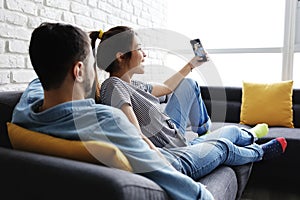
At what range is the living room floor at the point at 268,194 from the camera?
7.16 ft

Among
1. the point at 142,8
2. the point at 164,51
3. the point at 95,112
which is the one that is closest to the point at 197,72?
the point at 164,51

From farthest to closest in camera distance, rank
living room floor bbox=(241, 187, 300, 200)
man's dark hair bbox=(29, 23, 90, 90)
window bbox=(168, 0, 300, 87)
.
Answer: window bbox=(168, 0, 300, 87) < living room floor bbox=(241, 187, 300, 200) < man's dark hair bbox=(29, 23, 90, 90)

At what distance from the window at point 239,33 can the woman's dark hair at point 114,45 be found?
2259 mm

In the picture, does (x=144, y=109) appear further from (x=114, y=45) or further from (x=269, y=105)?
(x=269, y=105)

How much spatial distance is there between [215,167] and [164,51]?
2.53m

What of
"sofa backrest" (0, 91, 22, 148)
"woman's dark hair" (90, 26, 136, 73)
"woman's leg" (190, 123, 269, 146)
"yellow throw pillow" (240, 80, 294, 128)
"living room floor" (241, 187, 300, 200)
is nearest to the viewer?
"sofa backrest" (0, 91, 22, 148)

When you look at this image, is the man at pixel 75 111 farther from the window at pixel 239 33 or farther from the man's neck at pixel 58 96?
the window at pixel 239 33

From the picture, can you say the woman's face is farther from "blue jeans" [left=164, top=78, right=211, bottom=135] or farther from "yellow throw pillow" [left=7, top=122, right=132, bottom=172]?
"yellow throw pillow" [left=7, top=122, right=132, bottom=172]

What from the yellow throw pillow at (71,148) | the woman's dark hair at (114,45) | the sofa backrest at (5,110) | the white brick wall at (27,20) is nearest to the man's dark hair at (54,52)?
the yellow throw pillow at (71,148)

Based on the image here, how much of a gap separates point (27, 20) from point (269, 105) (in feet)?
6.80

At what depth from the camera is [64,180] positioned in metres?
0.82

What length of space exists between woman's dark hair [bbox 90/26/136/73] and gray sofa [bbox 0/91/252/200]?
0.81 metres

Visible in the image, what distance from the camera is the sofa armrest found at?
Result: 0.77 meters

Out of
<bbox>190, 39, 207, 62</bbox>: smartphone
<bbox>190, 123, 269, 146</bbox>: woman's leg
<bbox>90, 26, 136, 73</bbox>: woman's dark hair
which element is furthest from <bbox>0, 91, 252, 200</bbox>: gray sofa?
<bbox>190, 39, 207, 62</bbox>: smartphone
